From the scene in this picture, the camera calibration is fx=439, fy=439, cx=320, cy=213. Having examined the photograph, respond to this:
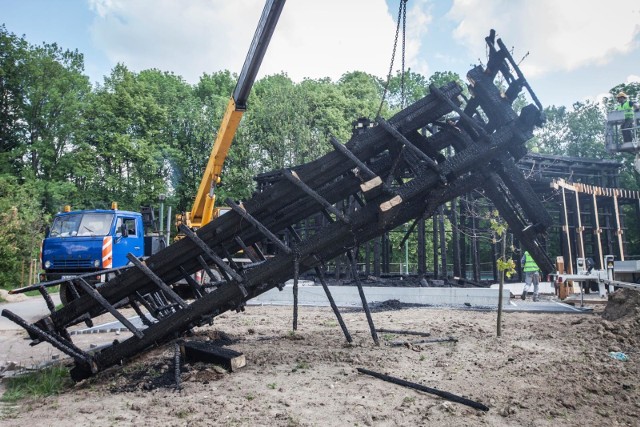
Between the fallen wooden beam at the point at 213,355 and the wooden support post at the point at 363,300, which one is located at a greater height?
the wooden support post at the point at 363,300

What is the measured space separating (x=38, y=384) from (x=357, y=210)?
4677mm

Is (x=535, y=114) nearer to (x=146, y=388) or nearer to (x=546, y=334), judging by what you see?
(x=546, y=334)

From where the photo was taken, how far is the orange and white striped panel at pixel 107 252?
12.8m

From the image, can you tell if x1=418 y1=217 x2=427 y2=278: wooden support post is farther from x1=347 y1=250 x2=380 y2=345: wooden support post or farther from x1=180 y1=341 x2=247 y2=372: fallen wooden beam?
x1=180 y1=341 x2=247 y2=372: fallen wooden beam

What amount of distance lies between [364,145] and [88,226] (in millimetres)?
10748

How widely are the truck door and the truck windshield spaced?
0.34 metres

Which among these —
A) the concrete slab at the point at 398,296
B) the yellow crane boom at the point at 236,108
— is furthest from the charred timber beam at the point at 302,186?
the concrete slab at the point at 398,296

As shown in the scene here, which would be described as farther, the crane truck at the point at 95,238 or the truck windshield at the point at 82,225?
the truck windshield at the point at 82,225

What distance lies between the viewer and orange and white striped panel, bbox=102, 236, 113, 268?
12.8m

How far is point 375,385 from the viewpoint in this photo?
16.3ft

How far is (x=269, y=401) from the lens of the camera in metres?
4.54

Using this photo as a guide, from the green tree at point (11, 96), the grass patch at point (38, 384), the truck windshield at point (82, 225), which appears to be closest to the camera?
the grass patch at point (38, 384)

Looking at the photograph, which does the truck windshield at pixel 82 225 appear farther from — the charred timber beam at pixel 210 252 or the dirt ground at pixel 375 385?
the charred timber beam at pixel 210 252

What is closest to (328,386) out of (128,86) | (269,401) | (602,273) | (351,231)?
(269,401)
